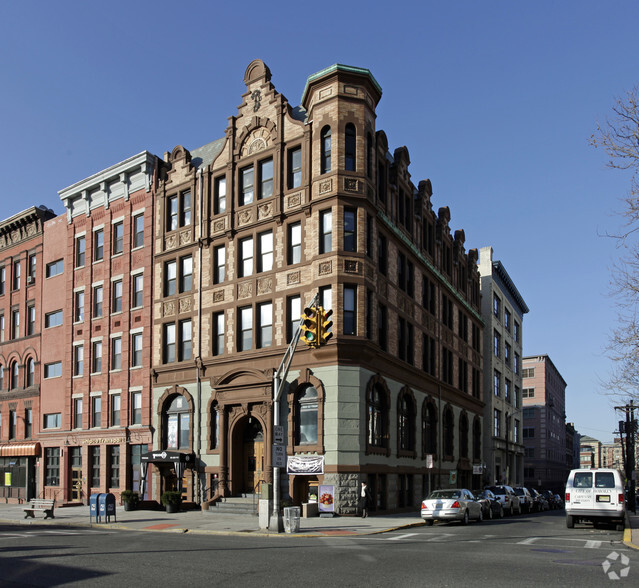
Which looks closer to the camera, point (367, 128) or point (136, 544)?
point (136, 544)

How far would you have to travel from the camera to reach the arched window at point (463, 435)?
5222 cm

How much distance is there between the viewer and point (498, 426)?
67250mm

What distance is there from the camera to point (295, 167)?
3625 cm

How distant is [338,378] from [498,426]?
128 feet

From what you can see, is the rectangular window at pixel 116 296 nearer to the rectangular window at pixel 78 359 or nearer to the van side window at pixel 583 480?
the rectangular window at pixel 78 359

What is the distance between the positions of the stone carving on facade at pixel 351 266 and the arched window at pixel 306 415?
553 centimetres

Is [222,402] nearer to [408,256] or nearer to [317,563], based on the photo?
[408,256]

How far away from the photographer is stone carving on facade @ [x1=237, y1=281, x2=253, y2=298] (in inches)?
1453

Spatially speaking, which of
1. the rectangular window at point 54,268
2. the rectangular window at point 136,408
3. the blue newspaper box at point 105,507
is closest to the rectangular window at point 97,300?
the rectangular window at point 54,268

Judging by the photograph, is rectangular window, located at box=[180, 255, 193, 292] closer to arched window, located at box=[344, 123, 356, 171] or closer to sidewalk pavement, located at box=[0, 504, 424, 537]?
arched window, located at box=[344, 123, 356, 171]

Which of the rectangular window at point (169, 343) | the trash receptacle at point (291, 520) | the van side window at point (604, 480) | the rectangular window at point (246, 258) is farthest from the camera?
the rectangular window at point (169, 343)

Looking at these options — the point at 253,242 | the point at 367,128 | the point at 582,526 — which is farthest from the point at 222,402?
the point at 582,526

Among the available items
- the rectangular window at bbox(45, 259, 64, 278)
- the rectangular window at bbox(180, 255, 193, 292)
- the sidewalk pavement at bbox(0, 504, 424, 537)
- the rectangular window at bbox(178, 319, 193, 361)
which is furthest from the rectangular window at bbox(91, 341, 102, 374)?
the sidewalk pavement at bbox(0, 504, 424, 537)

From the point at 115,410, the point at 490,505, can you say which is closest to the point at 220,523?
the point at 490,505
